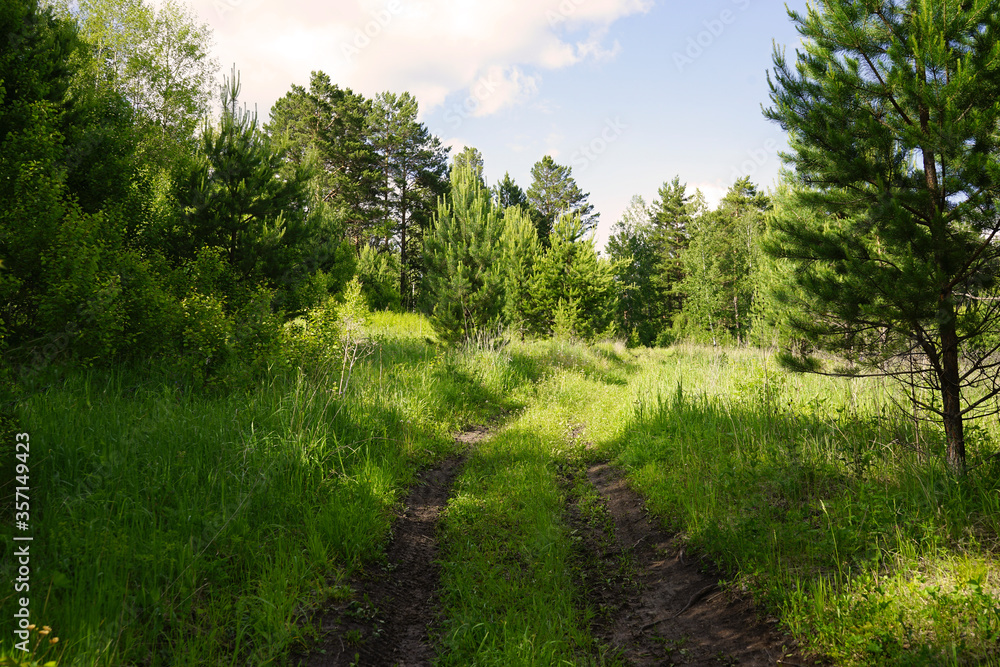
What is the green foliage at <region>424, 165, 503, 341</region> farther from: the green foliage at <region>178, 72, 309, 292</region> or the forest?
the forest

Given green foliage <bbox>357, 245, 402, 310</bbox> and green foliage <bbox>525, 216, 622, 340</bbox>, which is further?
green foliage <bbox>357, 245, 402, 310</bbox>

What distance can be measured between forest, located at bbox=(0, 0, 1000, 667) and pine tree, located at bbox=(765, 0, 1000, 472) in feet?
0.08

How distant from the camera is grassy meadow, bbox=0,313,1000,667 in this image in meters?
2.49

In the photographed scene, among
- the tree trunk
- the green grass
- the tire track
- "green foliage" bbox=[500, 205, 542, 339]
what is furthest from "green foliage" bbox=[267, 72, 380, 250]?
the tree trunk

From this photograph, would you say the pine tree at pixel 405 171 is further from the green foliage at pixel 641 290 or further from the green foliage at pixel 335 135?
the green foliage at pixel 641 290

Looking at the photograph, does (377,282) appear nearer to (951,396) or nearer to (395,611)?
(395,611)

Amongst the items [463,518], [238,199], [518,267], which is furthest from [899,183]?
[518,267]

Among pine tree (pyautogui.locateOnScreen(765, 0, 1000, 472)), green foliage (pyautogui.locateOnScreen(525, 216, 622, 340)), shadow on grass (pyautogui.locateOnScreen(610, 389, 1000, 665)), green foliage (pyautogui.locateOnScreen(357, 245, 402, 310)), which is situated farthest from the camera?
green foliage (pyautogui.locateOnScreen(357, 245, 402, 310))

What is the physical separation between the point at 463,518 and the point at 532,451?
200 cm

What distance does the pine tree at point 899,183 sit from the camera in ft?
10.5

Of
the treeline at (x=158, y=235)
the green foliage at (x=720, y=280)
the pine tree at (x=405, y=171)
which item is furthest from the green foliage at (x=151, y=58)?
the green foliage at (x=720, y=280)

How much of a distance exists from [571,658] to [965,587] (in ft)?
7.18

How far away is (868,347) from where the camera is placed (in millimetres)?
3861

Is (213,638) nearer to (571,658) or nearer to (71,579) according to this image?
(71,579)
